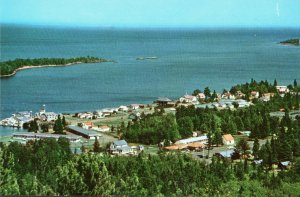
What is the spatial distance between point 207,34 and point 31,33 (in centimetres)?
111

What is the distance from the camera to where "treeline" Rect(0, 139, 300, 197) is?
242cm

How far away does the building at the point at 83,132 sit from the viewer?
12.6ft

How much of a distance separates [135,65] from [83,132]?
0.67 meters

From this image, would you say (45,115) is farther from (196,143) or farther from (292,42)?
(292,42)

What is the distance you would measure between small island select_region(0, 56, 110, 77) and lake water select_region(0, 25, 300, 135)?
49 millimetres

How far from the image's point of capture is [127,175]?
10.5 feet

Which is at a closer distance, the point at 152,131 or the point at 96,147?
the point at 96,147

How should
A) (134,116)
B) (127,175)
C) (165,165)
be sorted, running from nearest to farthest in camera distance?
(127,175), (165,165), (134,116)

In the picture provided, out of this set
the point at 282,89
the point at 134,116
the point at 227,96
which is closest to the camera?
the point at 134,116

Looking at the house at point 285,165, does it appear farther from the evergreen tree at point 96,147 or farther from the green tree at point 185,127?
the evergreen tree at point 96,147

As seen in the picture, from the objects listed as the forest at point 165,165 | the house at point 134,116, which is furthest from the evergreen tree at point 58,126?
the house at point 134,116

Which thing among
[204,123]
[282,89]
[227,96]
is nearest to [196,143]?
[204,123]

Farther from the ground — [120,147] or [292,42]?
[292,42]

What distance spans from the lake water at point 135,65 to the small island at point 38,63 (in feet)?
0.16
